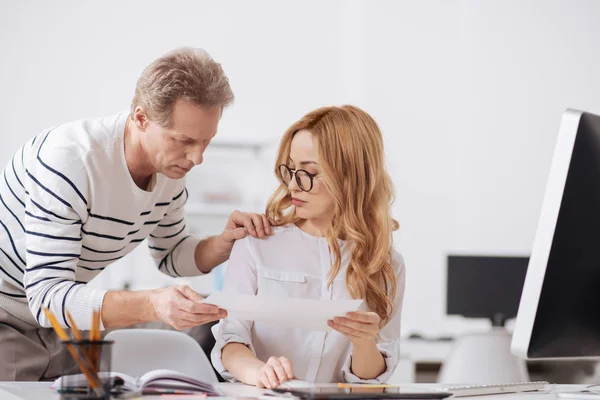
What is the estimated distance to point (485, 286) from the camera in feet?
13.9

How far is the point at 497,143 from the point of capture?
5203 millimetres

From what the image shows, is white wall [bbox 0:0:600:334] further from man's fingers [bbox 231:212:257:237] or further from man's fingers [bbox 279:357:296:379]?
man's fingers [bbox 279:357:296:379]

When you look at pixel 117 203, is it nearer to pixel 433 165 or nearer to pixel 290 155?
pixel 290 155

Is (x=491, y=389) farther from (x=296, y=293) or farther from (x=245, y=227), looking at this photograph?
(x=245, y=227)

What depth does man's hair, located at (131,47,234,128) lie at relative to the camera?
164cm

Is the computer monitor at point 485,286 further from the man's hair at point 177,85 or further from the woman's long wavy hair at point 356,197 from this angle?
the man's hair at point 177,85

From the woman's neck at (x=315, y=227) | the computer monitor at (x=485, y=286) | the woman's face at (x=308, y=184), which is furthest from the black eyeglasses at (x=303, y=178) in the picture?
the computer monitor at (x=485, y=286)

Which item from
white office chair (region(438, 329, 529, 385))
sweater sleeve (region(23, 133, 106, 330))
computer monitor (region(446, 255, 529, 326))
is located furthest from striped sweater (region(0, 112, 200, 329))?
computer monitor (region(446, 255, 529, 326))

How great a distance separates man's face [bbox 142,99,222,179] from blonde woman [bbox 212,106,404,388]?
0.24 meters

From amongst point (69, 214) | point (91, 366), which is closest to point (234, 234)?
point (69, 214)

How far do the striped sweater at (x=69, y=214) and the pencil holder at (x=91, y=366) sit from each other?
0.46 metres

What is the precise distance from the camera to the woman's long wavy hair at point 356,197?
5.78ft

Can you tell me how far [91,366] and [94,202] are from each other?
76 centimetres

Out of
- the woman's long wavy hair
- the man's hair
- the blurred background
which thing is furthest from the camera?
the blurred background
